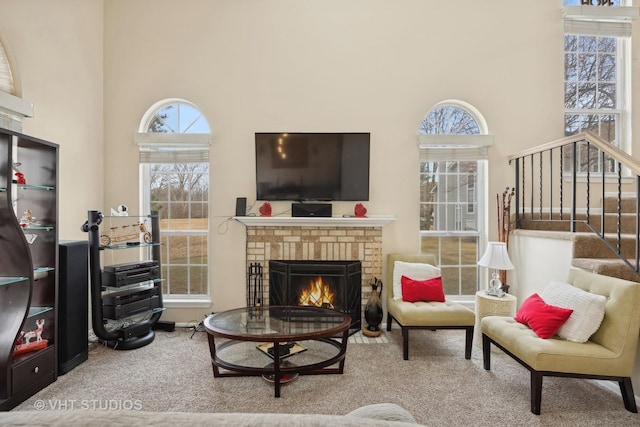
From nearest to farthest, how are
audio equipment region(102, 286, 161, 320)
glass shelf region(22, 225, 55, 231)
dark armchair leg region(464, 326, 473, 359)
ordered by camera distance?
glass shelf region(22, 225, 55, 231)
dark armchair leg region(464, 326, 473, 359)
audio equipment region(102, 286, 161, 320)

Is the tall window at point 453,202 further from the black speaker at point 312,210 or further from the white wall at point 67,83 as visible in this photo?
the white wall at point 67,83

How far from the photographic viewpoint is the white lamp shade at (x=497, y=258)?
309cm

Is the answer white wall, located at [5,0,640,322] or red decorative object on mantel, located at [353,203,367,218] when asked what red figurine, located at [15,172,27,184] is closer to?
white wall, located at [5,0,640,322]

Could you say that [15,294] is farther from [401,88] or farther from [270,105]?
[401,88]

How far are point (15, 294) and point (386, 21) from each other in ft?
14.1

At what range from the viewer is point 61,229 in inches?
125

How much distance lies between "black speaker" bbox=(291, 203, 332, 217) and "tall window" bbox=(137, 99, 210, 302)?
1135mm

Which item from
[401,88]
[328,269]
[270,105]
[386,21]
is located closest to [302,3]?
[386,21]

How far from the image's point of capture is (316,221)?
3637mm

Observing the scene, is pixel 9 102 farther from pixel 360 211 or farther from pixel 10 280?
pixel 360 211

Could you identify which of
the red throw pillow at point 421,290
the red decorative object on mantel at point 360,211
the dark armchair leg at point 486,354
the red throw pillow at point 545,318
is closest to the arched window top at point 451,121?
the red decorative object on mantel at point 360,211

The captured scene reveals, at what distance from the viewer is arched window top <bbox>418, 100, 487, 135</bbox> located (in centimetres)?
393

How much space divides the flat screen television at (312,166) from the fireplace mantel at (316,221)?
268 mm

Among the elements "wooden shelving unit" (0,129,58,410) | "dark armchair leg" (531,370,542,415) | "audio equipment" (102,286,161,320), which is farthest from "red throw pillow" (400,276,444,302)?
"wooden shelving unit" (0,129,58,410)
